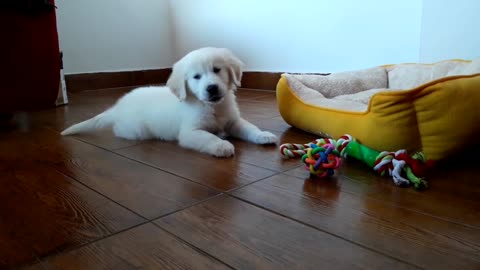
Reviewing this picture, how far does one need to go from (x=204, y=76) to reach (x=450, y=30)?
3.89 feet

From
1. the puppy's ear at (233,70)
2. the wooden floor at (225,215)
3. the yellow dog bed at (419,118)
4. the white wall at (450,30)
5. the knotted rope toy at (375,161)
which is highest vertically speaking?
the white wall at (450,30)

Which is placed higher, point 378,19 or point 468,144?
point 378,19

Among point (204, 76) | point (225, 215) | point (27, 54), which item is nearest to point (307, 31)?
point (204, 76)

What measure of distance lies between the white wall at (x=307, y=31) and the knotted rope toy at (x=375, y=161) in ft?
4.02

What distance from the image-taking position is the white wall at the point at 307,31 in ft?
7.18

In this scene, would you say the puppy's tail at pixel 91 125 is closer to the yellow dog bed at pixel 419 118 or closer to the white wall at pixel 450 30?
the yellow dog bed at pixel 419 118

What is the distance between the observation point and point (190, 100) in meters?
1.55

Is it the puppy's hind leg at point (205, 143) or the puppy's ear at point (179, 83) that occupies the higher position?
the puppy's ear at point (179, 83)

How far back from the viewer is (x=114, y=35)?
11.1 feet

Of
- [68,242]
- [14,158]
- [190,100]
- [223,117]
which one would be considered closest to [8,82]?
→ [14,158]

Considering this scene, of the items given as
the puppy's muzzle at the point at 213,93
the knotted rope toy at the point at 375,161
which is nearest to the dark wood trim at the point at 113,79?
the puppy's muzzle at the point at 213,93

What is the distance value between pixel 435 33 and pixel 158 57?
2442 mm

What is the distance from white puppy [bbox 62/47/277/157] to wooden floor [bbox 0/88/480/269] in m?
0.17

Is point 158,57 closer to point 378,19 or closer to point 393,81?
point 378,19
